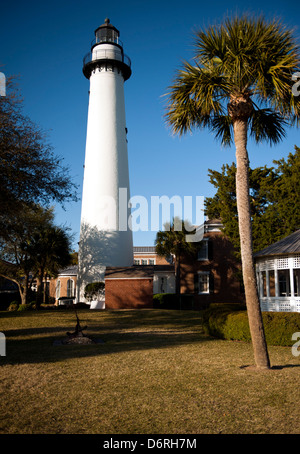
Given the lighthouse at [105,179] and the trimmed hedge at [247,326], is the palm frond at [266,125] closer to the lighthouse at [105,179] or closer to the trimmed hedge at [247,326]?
the trimmed hedge at [247,326]

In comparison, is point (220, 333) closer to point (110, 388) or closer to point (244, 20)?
point (110, 388)

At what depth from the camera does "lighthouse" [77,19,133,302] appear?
31297mm

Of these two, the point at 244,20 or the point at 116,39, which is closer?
the point at 244,20

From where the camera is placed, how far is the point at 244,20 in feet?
31.9

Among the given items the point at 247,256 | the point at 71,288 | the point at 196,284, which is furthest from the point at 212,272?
the point at 247,256

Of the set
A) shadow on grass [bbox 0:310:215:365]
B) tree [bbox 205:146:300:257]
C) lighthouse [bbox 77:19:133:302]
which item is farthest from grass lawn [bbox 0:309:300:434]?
lighthouse [bbox 77:19:133:302]

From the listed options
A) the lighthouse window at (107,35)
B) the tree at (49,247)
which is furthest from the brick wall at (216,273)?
the lighthouse window at (107,35)

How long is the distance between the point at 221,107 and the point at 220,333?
8.92 metres

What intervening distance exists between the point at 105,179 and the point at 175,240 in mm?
8273

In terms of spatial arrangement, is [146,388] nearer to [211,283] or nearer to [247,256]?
[247,256]

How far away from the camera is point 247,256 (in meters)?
9.67

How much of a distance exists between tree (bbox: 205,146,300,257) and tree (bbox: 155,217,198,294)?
552cm

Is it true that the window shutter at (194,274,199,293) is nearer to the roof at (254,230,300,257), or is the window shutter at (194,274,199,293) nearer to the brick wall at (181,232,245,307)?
the brick wall at (181,232,245,307)
